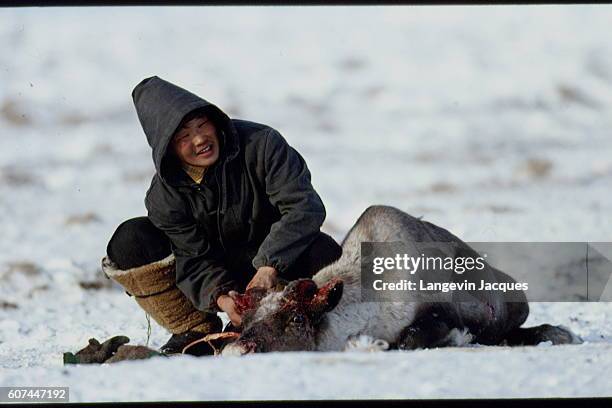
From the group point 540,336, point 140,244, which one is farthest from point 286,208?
point 540,336

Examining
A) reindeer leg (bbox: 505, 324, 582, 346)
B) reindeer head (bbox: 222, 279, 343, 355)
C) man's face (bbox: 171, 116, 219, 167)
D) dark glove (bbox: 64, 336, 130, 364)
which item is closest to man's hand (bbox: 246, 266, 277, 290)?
reindeer head (bbox: 222, 279, 343, 355)

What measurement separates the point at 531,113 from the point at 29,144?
2.42m

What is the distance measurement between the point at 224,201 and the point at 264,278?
335mm

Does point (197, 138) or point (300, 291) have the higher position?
point (197, 138)

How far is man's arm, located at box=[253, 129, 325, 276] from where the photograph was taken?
3705 mm

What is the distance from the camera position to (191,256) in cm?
387

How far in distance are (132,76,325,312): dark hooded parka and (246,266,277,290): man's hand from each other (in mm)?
34

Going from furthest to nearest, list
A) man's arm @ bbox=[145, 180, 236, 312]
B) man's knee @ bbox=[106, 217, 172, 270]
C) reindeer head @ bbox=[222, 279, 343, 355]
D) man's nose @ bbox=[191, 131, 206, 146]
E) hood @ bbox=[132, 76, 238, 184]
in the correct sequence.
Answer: man's knee @ bbox=[106, 217, 172, 270] < man's arm @ bbox=[145, 180, 236, 312] < man's nose @ bbox=[191, 131, 206, 146] < hood @ bbox=[132, 76, 238, 184] < reindeer head @ bbox=[222, 279, 343, 355]

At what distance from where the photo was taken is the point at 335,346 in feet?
11.5

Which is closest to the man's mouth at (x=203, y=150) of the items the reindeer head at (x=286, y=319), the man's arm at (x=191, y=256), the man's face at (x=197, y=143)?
the man's face at (x=197, y=143)

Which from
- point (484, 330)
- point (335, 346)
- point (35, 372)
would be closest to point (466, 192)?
point (484, 330)

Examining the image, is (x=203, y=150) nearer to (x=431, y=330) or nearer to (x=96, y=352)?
(x=96, y=352)

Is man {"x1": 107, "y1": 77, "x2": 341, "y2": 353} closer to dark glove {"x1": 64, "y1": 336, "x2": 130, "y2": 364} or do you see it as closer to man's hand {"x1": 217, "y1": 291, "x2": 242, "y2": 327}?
man's hand {"x1": 217, "y1": 291, "x2": 242, "y2": 327}

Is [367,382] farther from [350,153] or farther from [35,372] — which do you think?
[350,153]
